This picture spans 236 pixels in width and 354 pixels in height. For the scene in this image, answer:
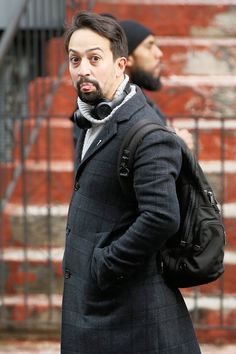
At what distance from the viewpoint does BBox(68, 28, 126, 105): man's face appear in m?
3.44

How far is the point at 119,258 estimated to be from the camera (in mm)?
3348

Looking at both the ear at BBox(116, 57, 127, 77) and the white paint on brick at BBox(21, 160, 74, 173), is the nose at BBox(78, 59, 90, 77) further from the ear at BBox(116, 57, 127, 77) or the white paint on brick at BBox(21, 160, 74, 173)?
the white paint on brick at BBox(21, 160, 74, 173)

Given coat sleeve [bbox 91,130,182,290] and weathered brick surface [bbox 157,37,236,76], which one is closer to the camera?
coat sleeve [bbox 91,130,182,290]

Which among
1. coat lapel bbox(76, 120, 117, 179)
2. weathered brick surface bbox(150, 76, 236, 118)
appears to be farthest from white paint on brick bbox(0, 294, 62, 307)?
coat lapel bbox(76, 120, 117, 179)

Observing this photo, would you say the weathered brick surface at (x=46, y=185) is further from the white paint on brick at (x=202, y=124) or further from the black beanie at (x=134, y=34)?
the black beanie at (x=134, y=34)

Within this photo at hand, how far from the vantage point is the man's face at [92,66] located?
3.44 m

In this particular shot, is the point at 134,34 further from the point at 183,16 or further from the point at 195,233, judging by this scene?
the point at 183,16

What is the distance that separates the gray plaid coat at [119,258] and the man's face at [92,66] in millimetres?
108

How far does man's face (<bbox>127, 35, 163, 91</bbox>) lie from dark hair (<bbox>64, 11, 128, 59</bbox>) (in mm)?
1595

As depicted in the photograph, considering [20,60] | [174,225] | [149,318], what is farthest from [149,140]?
[20,60]

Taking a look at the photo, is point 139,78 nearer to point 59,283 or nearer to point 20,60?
point 59,283

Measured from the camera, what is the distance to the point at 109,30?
346cm

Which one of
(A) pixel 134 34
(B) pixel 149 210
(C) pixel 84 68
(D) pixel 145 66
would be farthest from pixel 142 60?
(B) pixel 149 210

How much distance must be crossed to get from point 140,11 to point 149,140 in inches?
176
